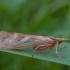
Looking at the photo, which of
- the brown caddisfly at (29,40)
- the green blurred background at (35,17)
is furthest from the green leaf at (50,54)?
the green blurred background at (35,17)

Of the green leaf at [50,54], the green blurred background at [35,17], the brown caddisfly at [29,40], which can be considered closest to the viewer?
the green leaf at [50,54]

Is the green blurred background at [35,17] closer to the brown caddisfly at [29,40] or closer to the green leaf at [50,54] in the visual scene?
the brown caddisfly at [29,40]

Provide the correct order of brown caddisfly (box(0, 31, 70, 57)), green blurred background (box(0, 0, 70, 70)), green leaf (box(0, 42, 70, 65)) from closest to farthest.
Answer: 1. green leaf (box(0, 42, 70, 65))
2. brown caddisfly (box(0, 31, 70, 57))
3. green blurred background (box(0, 0, 70, 70))

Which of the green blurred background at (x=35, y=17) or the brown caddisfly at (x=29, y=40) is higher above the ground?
the green blurred background at (x=35, y=17)

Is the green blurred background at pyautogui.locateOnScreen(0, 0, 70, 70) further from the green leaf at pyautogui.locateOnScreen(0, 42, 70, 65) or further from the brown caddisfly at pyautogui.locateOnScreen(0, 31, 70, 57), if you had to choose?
the green leaf at pyautogui.locateOnScreen(0, 42, 70, 65)

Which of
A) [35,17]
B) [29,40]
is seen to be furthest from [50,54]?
[35,17]

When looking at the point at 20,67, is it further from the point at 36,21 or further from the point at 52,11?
the point at 52,11

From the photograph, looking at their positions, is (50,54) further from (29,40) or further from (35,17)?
(35,17)

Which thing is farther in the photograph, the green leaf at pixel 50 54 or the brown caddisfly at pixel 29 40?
the brown caddisfly at pixel 29 40

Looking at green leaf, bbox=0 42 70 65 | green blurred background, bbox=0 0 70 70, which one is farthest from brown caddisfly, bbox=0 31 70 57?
green blurred background, bbox=0 0 70 70
